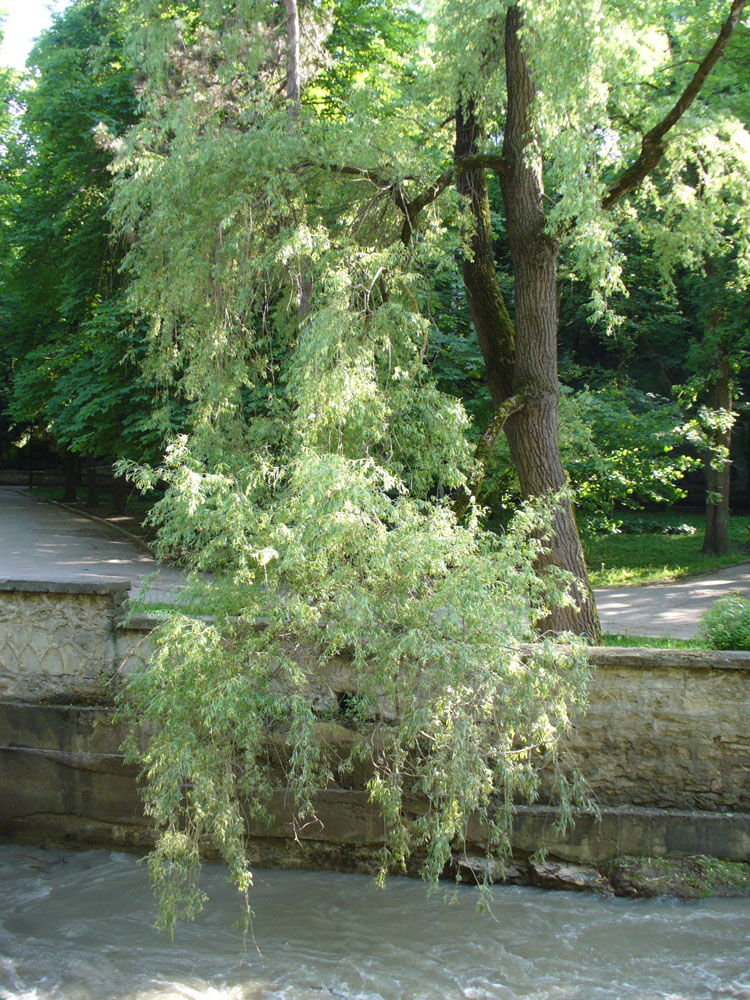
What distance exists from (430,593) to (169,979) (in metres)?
2.88

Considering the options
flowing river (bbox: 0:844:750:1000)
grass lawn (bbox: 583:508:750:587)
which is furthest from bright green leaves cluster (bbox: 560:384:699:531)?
flowing river (bbox: 0:844:750:1000)

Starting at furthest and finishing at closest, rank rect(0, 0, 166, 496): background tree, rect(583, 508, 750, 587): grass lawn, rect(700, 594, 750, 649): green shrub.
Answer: rect(583, 508, 750, 587): grass lawn < rect(0, 0, 166, 496): background tree < rect(700, 594, 750, 649): green shrub

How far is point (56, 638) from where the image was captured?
7445mm

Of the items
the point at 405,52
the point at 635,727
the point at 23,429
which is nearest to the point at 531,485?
the point at 635,727

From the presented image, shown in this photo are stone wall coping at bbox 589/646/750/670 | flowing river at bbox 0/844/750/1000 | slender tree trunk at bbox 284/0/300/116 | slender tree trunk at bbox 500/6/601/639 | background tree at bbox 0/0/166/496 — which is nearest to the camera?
flowing river at bbox 0/844/750/1000

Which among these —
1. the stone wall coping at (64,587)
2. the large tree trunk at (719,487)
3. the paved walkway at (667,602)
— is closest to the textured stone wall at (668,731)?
the stone wall coping at (64,587)

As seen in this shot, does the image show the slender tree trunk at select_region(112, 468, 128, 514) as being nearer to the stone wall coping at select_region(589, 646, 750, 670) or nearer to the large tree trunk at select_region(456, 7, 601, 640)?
the large tree trunk at select_region(456, 7, 601, 640)

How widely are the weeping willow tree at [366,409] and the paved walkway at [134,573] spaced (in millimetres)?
2899

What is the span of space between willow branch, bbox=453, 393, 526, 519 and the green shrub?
7.20ft

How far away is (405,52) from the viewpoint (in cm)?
1603

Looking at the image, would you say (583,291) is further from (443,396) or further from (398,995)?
(398,995)

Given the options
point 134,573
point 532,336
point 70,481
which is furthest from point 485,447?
point 70,481

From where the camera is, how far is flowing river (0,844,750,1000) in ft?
18.0

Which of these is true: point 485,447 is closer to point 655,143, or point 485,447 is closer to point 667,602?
point 655,143
